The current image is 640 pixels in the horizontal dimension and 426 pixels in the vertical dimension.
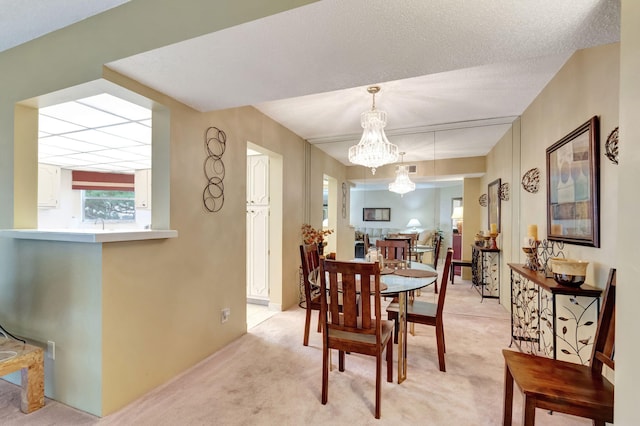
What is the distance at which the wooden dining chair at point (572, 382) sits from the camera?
4.17 feet

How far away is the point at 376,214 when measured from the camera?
420cm

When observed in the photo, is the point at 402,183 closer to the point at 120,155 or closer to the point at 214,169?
the point at 214,169

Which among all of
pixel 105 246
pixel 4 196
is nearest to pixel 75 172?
pixel 4 196

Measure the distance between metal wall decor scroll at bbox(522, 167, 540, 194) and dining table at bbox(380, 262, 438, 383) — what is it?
4.42 ft

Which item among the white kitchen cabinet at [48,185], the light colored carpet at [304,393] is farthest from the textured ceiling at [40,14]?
the white kitchen cabinet at [48,185]

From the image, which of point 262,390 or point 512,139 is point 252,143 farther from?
point 512,139

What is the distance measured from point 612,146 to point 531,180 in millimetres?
1334

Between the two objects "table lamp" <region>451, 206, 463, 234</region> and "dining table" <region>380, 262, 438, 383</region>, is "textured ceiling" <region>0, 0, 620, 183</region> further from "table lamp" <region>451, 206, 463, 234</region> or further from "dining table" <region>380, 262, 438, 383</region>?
"table lamp" <region>451, 206, 463, 234</region>

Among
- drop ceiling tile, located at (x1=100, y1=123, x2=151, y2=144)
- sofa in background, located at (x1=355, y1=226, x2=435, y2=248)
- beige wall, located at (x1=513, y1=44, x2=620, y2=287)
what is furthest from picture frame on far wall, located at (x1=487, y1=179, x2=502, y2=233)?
drop ceiling tile, located at (x1=100, y1=123, x2=151, y2=144)

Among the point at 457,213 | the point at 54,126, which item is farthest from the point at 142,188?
the point at 457,213

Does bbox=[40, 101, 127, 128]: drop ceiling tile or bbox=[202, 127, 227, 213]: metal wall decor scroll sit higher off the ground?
bbox=[40, 101, 127, 128]: drop ceiling tile

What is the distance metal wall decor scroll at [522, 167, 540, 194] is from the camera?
2.78m

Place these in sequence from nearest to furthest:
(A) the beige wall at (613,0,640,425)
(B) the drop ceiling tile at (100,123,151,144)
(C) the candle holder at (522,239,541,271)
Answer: (A) the beige wall at (613,0,640,425), (C) the candle holder at (522,239,541,271), (B) the drop ceiling tile at (100,123,151,144)

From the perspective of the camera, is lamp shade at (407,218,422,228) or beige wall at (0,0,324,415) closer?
beige wall at (0,0,324,415)
